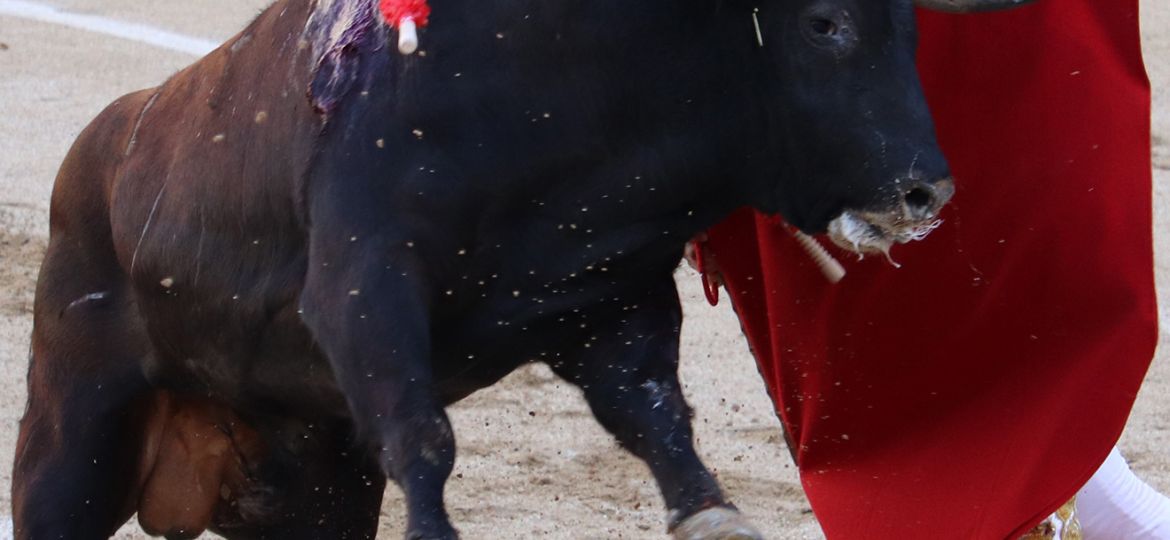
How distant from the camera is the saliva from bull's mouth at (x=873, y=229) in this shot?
10.2 feet

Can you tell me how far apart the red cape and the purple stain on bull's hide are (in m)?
0.79

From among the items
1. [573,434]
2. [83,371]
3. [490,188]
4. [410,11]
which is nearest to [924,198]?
[490,188]

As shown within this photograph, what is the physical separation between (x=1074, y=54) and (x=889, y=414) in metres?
0.73

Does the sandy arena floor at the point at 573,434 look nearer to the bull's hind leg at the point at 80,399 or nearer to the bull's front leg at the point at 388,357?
the bull's hind leg at the point at 80,399

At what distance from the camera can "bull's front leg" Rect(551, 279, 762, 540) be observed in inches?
126

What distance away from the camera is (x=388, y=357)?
314 centimetres

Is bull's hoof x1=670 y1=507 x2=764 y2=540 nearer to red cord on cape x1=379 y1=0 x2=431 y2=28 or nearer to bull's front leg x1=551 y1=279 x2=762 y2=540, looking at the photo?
bull's front leg x1=551 y1=279 x2=762 y2=540

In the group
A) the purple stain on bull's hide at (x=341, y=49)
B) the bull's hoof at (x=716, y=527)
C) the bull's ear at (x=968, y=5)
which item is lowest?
the bull's hoof at (x=716, y=527)

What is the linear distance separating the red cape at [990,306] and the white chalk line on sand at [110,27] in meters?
4.62

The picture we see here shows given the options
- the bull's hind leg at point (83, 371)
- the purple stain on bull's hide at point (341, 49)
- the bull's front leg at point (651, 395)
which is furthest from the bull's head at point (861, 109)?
the bull's hind leg at point (83, 371)

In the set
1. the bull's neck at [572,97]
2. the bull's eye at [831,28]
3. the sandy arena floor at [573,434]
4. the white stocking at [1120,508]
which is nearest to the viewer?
the bull's eye at [831,28]

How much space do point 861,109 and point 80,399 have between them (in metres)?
1.54

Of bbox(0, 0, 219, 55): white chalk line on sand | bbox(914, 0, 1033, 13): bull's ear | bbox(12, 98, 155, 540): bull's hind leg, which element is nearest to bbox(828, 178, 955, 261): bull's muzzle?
bbox(914, 0, 1033, 13): bull's ear

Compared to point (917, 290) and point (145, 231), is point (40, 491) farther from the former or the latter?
point (917, 290)
